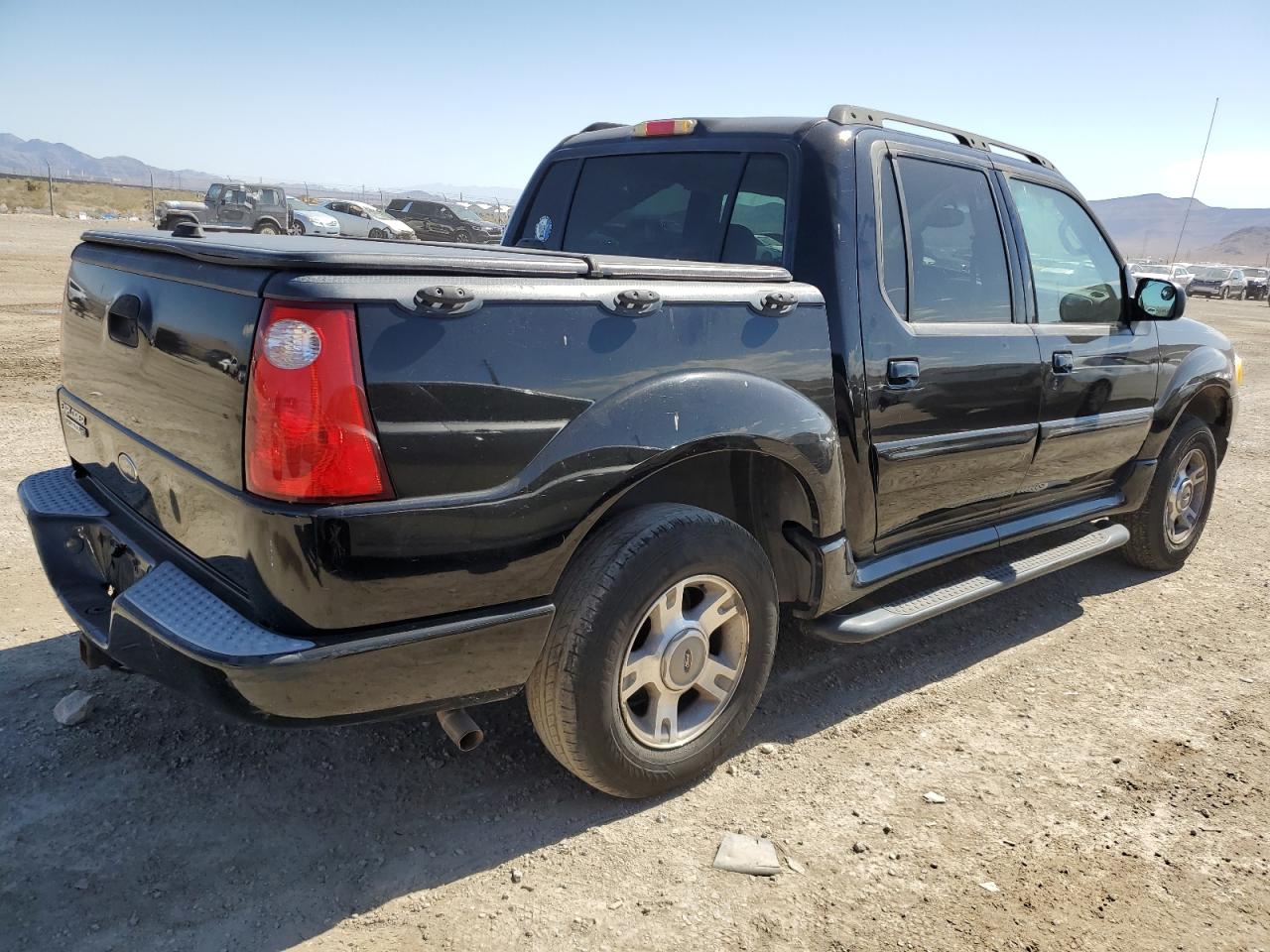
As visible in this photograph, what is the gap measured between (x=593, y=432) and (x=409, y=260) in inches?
23.9

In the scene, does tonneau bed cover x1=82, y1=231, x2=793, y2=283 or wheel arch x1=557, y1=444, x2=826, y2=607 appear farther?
wheel arch x1=557, y1=444, x2=826, y2=607

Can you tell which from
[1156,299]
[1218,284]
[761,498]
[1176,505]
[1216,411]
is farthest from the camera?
[1218,284]

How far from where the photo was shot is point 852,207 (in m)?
3.25

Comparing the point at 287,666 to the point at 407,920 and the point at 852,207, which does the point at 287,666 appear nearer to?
the point at 407,920

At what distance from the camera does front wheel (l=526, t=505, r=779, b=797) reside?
2.55 m

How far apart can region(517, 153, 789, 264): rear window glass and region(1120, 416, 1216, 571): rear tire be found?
2778 millimetres

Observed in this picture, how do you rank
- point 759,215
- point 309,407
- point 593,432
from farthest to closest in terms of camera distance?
point 759,215
point 593,432
point 309,407

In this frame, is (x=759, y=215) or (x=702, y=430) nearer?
(x=702, y=430)

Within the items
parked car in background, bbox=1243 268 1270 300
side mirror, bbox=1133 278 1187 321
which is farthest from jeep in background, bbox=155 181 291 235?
parked car in background, bbox=1243 268 1270 300

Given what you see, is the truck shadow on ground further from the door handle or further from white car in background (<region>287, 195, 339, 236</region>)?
white car in background (<region>287, 195, 339, 236</region>)

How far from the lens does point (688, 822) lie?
283 cm

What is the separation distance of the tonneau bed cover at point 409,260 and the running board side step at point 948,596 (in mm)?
1176

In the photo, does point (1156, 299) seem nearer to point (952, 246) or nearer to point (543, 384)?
point (952, 246)

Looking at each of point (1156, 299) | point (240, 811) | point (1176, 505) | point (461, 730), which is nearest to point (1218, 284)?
point (1176, 505)
